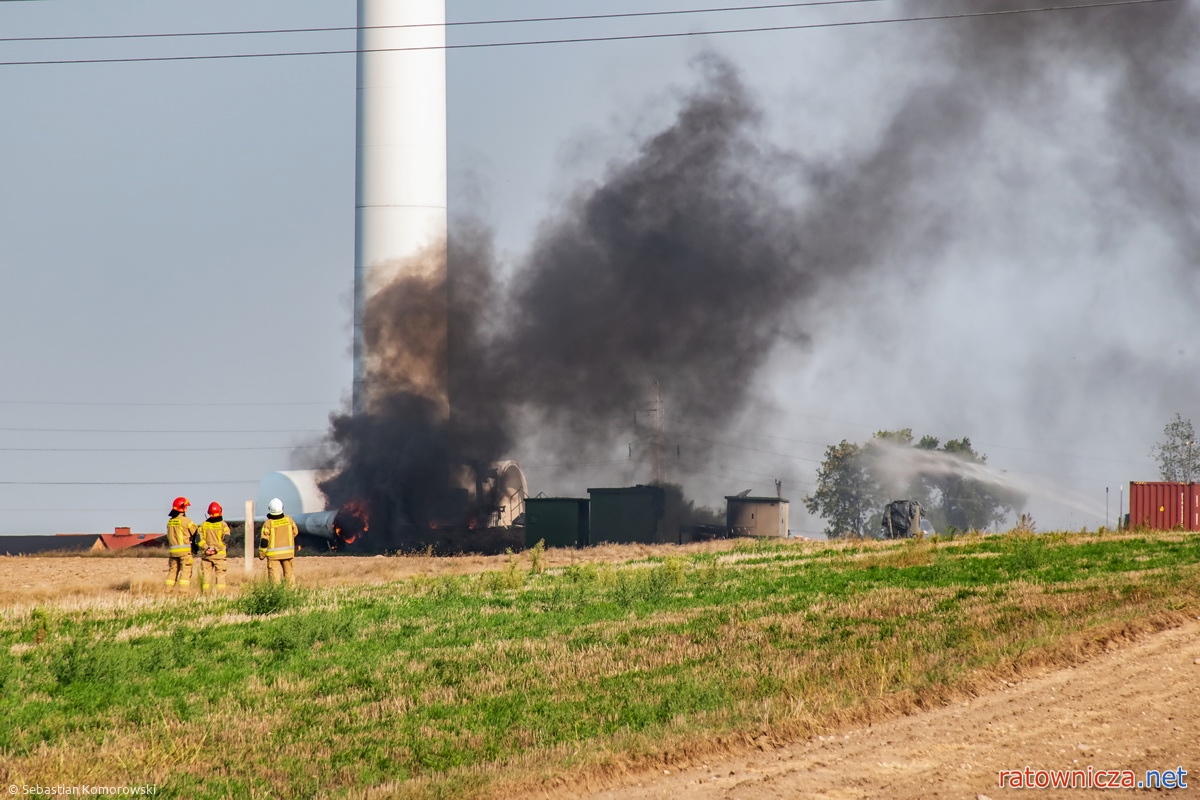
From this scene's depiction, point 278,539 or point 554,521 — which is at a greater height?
point 278,539

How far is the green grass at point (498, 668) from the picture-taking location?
943 centimetres

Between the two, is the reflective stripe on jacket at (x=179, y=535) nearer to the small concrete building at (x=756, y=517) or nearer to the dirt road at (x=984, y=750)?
the dirt road at (x=984, y=750)

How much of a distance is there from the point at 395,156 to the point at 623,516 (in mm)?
16622

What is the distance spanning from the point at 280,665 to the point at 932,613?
328 inches

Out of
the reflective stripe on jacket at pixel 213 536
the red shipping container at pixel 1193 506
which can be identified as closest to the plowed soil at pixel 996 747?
the reflective stripe on jacket at pixel 213 536

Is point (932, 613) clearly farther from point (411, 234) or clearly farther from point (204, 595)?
point (411, 234)

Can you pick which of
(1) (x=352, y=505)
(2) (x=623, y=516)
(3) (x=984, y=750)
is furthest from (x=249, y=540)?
(3) (x=984, y=750)

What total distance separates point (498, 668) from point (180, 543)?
35.2ft

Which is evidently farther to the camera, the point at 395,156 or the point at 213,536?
the point at 395,156

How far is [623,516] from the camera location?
43188mm

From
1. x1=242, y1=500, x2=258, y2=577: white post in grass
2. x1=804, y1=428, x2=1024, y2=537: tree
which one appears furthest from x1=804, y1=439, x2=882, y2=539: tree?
x1=242, y1=500, x2=258, y2=577: white post in grass

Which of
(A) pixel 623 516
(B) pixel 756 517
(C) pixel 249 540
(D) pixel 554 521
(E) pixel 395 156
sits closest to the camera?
(C) pixel 249 540

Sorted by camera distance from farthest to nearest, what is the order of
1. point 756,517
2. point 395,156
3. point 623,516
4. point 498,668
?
point 395,156 → point 756,517 → point 623,516 → point 498,668

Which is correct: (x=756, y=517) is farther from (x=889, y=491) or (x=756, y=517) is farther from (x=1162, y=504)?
(x=889, y=491)
